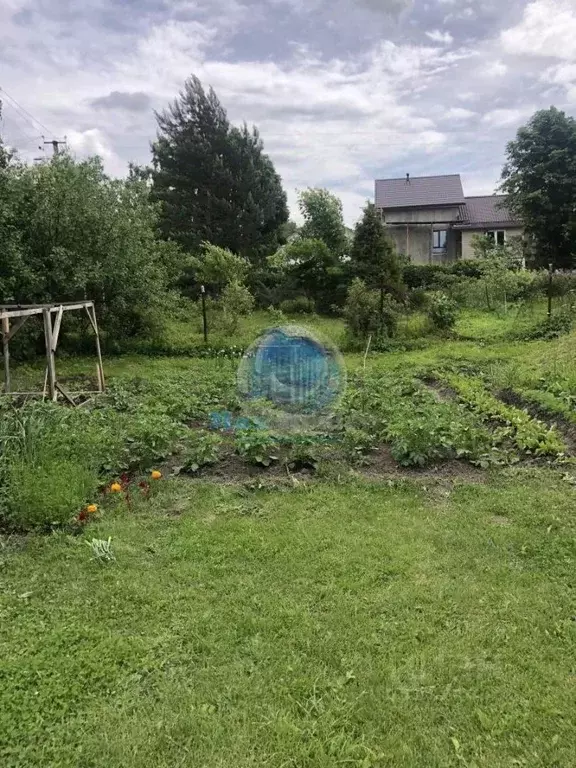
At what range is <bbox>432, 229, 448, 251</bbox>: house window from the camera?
32062 millimetres

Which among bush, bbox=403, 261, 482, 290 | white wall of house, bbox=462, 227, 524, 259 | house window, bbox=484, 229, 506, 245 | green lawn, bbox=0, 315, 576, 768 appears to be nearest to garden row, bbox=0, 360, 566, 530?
green lawn, bbox=0, 315, 576, 768

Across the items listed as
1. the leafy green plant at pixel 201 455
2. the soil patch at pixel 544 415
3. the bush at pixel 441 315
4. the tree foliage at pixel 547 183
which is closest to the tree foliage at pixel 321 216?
the tree foliage at pixel 547 183

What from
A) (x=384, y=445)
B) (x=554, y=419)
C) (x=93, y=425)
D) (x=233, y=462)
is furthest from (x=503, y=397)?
(x=93, y=425)

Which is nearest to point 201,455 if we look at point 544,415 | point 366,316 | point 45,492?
point 45,492

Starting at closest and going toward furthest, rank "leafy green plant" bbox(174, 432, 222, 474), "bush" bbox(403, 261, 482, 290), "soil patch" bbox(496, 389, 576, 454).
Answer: "leafy green plant" bbox(174, 432, 222, 474), "soil patch" bbox(496, 389, 576, 454), "bush" bbox(403, 261, 482, 290)

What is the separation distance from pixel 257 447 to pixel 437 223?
2944cm

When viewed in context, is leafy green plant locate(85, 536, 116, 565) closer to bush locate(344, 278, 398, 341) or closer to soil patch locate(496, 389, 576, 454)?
soil patch locate(496, 389, 576, 454)

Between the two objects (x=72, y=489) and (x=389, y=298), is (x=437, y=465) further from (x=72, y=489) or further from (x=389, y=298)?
(x=389, y=298)

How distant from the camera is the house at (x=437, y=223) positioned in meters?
31.4

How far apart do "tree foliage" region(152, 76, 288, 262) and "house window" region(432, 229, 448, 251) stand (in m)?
10.9

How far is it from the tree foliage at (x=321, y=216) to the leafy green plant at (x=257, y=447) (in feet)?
71.6

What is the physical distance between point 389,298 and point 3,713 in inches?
478

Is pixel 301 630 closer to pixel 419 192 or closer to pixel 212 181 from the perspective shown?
pixel 212 181

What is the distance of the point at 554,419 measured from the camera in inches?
246
